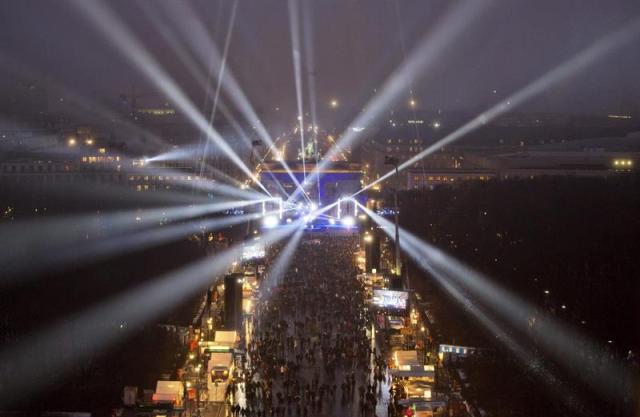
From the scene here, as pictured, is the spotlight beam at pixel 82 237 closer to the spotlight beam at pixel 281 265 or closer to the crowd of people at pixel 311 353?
the spotlight beam at pixel 281 265

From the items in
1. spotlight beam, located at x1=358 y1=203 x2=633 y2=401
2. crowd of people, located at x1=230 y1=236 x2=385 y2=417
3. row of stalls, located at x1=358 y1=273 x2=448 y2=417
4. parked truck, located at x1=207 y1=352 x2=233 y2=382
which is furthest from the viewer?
parked truck, located at x1=207 y1=352 x2=233 y2=382

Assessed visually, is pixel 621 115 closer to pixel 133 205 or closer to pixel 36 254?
pixel 133 205

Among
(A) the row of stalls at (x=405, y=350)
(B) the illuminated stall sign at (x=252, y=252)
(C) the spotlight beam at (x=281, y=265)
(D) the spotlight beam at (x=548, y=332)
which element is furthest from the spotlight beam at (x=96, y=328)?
(D) the spotlight beam at (x=548, y=332)

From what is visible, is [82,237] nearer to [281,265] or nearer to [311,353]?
[281,265]

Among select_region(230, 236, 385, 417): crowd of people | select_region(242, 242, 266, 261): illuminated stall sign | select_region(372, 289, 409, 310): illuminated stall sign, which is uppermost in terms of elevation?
select_region(242, 242, 266, 261): illuminated stall sign

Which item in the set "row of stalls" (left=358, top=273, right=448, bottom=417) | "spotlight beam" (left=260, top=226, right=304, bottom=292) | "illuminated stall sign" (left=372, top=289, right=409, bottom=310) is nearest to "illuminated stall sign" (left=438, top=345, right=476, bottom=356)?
"row of stalls" (left=358, top=273, right=448, bottom=417)

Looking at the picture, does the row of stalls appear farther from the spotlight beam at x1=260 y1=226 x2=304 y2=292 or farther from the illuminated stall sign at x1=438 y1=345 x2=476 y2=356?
the spotlight beam at x1=260 y1=226 x2=304 y2=292
